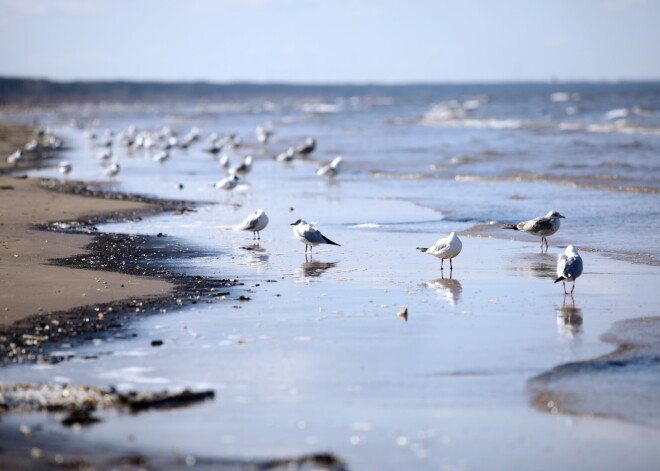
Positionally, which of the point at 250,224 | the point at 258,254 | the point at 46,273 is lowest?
the point at 258,254

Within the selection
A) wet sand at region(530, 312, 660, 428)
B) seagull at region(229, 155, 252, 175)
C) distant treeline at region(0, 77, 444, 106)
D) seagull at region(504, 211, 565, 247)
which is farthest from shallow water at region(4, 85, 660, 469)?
distant treeline at region(0, 77, 444, 106)

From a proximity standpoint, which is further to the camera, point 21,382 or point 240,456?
point 21,382

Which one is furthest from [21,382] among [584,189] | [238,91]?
[238,91]

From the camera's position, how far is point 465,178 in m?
21.9

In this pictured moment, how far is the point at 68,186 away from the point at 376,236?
9.80m

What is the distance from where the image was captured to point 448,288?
373 inches

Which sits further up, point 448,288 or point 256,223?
point 256,223

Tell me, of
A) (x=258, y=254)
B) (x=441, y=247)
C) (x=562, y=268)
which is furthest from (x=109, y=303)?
(x=562, y=268)

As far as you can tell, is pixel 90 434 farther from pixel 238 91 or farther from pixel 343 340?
pixel 238 91

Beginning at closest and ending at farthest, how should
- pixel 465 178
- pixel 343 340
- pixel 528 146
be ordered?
1. pixel 343 340
2. pixel 465 178
3. pixel 528 146

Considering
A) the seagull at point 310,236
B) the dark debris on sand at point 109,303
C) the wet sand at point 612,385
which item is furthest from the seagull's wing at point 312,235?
the wet sand at point 612,385

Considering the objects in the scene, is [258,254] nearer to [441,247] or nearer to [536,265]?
[441,247]

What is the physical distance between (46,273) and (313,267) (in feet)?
Result: 9.90

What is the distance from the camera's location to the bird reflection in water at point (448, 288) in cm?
893
